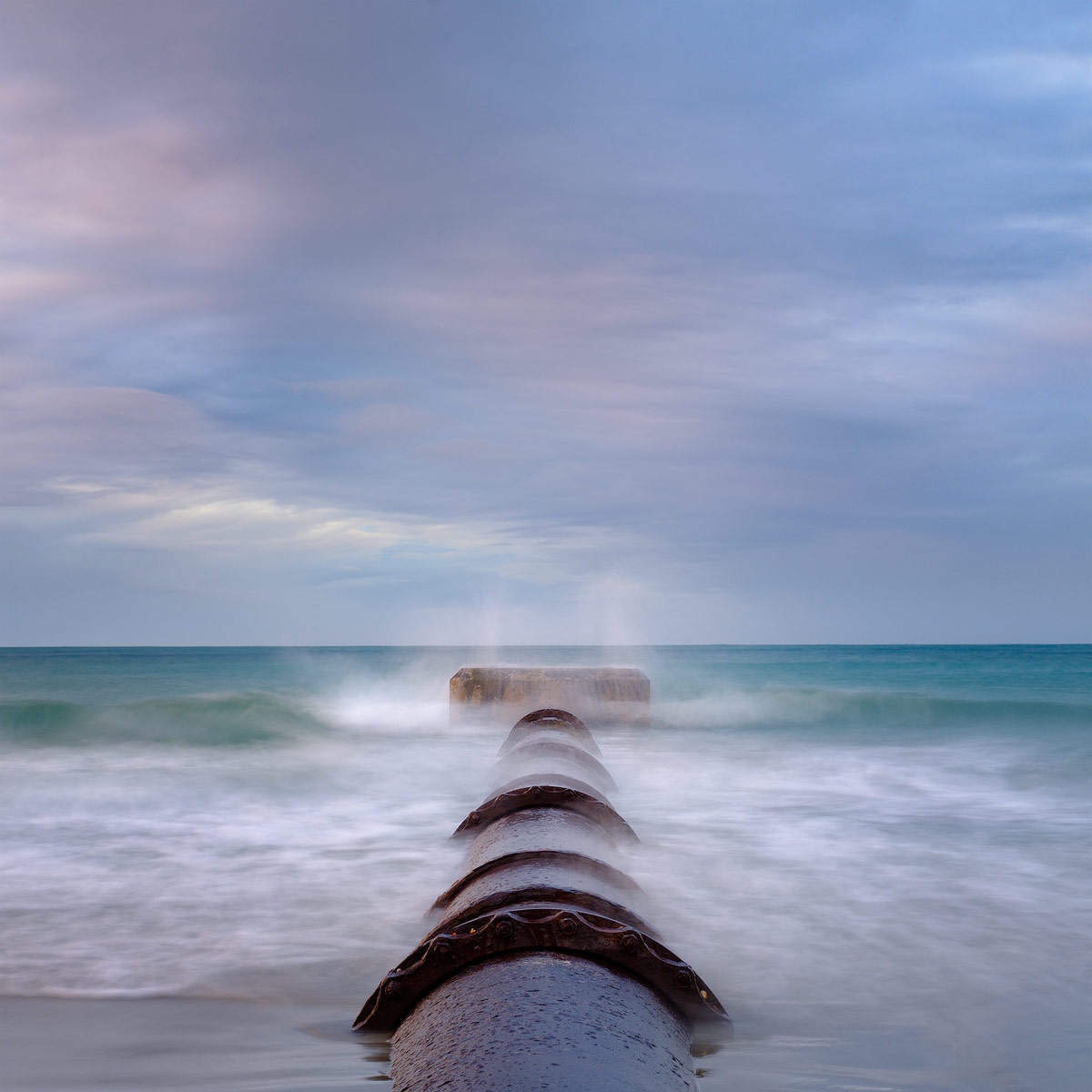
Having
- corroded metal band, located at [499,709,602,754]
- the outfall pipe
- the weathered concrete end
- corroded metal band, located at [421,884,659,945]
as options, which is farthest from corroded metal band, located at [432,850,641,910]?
the weathered concrete end

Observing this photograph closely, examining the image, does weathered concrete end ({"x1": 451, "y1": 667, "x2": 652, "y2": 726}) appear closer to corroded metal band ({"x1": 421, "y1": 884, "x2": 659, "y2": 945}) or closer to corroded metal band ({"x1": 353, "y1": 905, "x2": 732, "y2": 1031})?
corroded metal band ({"x1": 421, "y1": 884, "x2": 659, "y2": 945})

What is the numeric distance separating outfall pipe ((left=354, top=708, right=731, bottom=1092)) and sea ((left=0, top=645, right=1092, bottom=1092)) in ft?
1.73

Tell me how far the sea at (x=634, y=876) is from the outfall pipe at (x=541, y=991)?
20.7 inches

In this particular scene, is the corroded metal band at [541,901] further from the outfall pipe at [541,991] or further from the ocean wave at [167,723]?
the ocean wave at [167,723]

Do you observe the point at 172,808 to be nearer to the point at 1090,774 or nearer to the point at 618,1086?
the point at 618,1086

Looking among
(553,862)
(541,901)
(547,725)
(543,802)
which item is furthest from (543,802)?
(547,725)

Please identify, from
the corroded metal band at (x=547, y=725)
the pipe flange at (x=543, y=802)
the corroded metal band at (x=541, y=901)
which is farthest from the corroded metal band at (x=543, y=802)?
the corroded metal band at (x=547, y=725)

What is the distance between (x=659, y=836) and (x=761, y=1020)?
7.88 ft

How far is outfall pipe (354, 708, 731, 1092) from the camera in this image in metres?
1.23

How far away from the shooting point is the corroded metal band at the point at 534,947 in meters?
1.63

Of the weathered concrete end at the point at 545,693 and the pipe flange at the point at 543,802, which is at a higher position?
the weathered concrete end at the point at 545,693

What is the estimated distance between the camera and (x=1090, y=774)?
9.42 metres

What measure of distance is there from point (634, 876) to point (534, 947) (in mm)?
2543

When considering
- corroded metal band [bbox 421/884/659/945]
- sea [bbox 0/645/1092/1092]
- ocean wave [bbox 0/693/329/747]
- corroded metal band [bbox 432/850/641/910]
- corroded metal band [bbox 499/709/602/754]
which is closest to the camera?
corroded metal band [bbox 421/884/659/945]
